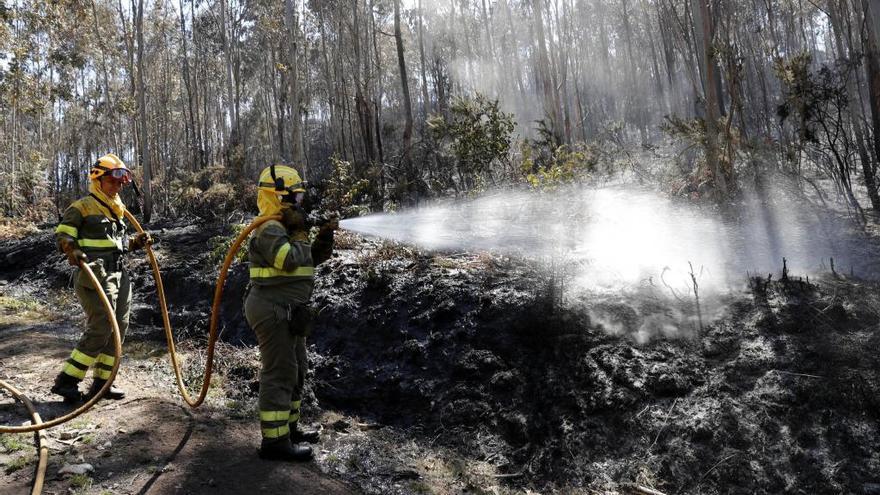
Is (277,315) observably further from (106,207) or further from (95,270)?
(106,207)

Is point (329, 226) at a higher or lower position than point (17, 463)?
higher

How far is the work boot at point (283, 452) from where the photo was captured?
3.38 m

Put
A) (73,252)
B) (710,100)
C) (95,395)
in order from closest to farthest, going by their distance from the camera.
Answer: (95,395) < (73,252) < (710,100)

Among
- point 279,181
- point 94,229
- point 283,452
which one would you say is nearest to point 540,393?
point 283,452

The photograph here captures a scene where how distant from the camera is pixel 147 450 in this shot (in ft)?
11.3

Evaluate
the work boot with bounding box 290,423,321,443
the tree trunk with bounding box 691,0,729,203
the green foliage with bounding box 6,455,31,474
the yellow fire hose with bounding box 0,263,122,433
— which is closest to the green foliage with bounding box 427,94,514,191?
the tree trunk with bounding box 691,0,729,203

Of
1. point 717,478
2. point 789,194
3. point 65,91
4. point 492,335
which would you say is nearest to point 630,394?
point 717,478

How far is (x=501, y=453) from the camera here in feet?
12.3

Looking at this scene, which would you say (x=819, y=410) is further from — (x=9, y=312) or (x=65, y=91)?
(x=65, y=91)

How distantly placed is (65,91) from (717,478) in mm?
23616

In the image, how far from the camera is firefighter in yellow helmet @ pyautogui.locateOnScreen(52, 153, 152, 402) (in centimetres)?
411

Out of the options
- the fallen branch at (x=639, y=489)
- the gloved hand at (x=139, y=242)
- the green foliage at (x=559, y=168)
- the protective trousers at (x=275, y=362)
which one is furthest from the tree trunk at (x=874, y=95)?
the gloved hand at (x=139, y=242)

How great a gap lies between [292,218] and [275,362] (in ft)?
3.03

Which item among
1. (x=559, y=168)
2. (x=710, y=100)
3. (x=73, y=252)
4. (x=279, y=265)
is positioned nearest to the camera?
(x=279, y=265)
